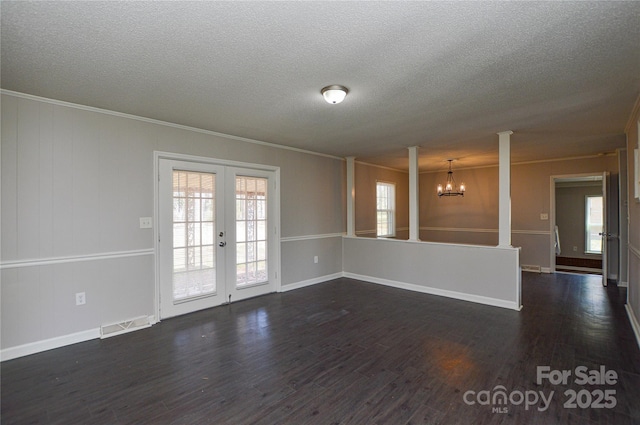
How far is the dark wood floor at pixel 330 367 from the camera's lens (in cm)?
211

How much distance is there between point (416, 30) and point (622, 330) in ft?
13.2

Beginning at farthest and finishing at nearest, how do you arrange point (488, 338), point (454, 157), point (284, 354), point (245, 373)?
point (454, 157) < point (488, 338) < point (284, 354) < point (245, 373)

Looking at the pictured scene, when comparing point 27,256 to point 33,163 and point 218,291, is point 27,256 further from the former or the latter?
point 218,291

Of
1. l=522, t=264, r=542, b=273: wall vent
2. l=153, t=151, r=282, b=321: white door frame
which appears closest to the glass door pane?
l=153, t=151, r=282, b=321: white door frame

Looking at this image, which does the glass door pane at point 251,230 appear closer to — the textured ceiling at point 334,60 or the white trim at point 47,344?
the textured ceiling at point 334,60

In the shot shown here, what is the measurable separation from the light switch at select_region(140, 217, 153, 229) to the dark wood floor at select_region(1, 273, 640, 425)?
1217mm

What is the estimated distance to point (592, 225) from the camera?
8.96m

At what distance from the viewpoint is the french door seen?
13.0 feet

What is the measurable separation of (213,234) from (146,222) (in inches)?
34.9

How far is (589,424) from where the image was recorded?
77.9 inches

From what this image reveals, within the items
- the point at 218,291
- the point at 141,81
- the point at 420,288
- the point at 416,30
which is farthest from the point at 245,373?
the point at 420,288

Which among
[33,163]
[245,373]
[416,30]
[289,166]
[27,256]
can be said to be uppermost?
[416,30]

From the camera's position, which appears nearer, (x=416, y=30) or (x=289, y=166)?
(x=416, y=30)

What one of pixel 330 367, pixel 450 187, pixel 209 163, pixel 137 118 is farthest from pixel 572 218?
pixel 137 118
